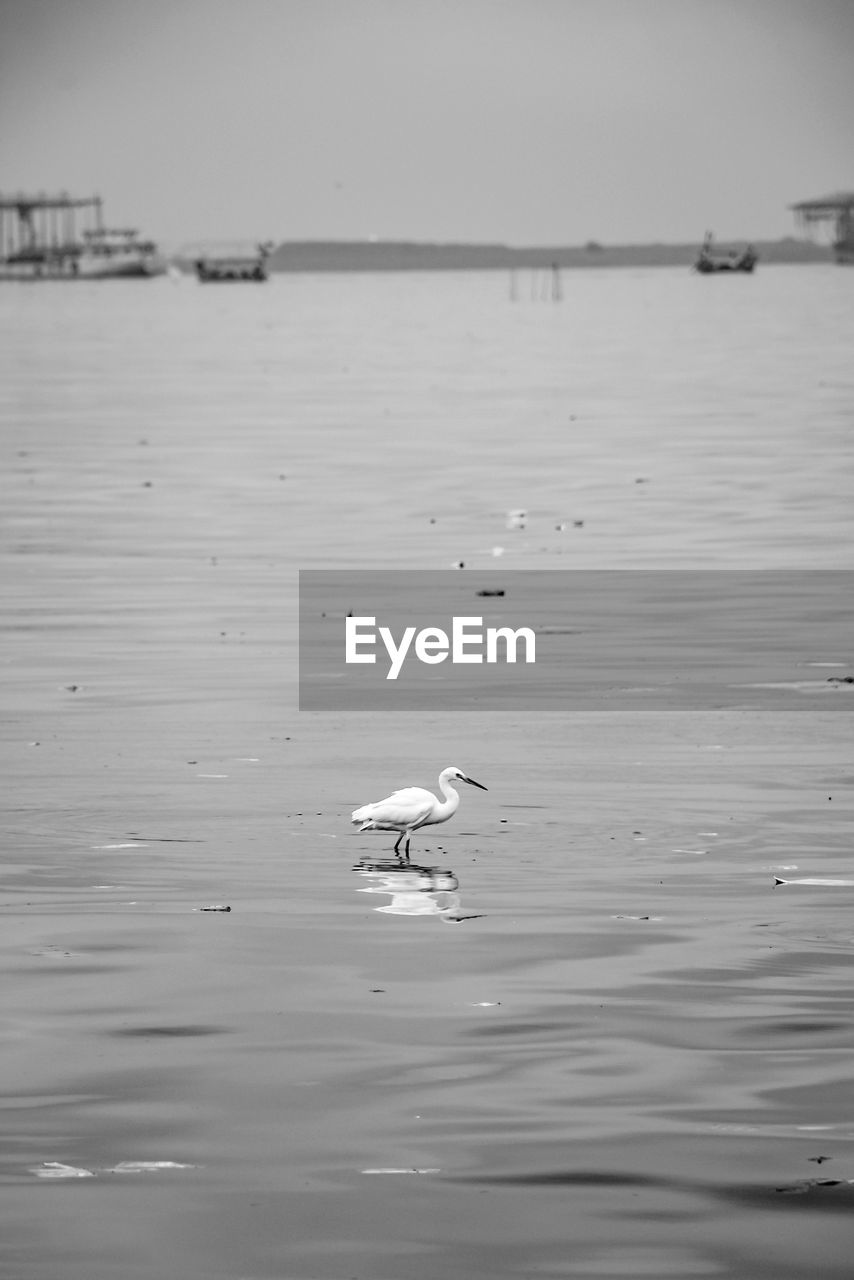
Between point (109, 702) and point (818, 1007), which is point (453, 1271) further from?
point (109, 702)

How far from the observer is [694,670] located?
1947 cm

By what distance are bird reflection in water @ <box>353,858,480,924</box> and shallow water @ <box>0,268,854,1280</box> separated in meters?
0.03

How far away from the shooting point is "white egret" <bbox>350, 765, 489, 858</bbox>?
43.2 ft

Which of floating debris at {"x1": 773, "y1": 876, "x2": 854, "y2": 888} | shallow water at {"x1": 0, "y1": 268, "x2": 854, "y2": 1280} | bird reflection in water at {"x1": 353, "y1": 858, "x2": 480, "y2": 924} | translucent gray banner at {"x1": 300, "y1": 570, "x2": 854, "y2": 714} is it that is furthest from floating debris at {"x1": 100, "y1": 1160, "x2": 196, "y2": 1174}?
translucent gray banner at {"x1": 300, "y1": 570, "x2": 854, "y2": 714}

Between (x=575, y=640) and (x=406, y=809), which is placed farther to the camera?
(x=575, y=640)

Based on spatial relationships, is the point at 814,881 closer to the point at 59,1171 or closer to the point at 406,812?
the point at 406,812

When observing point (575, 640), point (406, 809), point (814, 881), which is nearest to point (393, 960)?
point (406, 809)

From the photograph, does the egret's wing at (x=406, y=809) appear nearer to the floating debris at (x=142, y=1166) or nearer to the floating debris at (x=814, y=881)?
the floating debris at (x=814, y=881)

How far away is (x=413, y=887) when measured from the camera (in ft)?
41.3

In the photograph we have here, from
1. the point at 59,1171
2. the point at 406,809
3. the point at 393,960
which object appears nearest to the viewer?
the point at 59,1171

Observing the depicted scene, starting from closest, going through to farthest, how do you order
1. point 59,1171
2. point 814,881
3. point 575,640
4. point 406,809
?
point 59,1171, point 814,881, point 406,809, point 575,640

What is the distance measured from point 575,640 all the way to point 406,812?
826 centimetres

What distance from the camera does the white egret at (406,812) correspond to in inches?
518

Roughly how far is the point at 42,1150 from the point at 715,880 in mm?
4759
